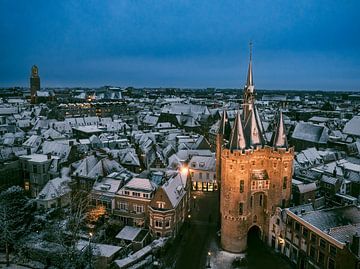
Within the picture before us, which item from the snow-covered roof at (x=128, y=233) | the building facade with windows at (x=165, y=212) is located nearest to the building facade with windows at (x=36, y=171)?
A: the snow-covered roof at (x=128, y=233)

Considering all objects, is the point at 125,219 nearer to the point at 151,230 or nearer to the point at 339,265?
the point at 151,230

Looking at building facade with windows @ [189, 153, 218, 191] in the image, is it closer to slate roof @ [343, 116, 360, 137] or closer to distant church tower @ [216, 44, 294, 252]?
distant church tower @ [216, 44, 294, 252]

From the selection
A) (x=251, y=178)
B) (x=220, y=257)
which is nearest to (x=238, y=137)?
(x=251, y=178)

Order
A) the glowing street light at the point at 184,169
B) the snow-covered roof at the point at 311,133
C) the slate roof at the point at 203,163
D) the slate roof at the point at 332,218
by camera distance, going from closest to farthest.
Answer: the slate roof at the point at 332,218 < the glowing street light at the point at 184,169 < the slate roof at the point at 203,163 < the snow-covered roof at the point at 311,133

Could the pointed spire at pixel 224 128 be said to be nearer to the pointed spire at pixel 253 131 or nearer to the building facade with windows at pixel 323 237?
the pointed spire at pixel 253 131

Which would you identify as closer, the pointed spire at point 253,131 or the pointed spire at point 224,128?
the pointed spire at point 253,131

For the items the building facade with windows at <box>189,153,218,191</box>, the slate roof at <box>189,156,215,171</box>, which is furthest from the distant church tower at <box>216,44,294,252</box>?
the slate roof at <box>189,156,215,171</box>

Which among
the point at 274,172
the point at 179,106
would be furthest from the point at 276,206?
the point at 179,106
